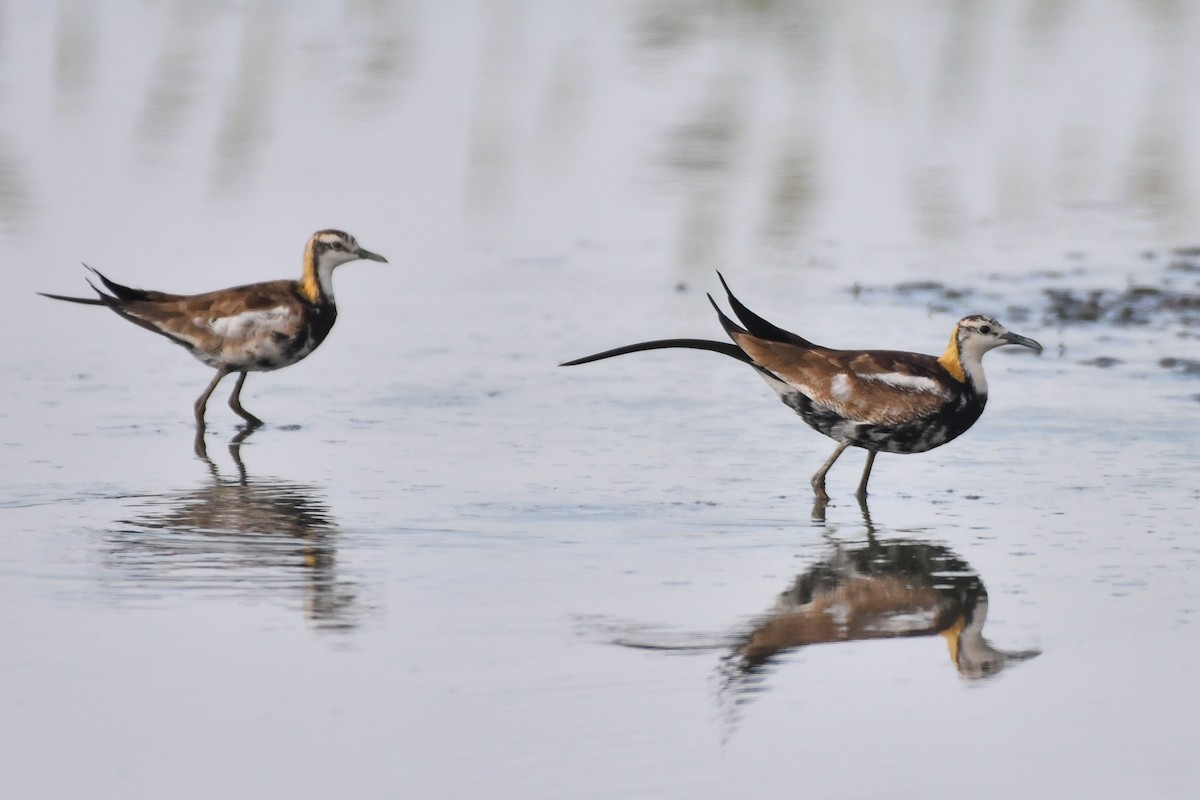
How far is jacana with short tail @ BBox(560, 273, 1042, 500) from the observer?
963cm

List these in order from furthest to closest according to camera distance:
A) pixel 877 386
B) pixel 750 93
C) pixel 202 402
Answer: pixel 750 93
pixel 202 402
pixel 877 386

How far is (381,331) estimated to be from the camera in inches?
509

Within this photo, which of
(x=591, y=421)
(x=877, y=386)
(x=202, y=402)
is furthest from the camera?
(x=202, y=402)

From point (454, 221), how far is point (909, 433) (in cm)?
671

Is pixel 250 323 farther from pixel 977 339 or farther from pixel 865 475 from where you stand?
pixel 977 339

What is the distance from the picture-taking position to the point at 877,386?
9.66 meters

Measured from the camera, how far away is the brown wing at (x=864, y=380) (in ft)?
31.6

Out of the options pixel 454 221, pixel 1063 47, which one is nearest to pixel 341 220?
pixel 454 221

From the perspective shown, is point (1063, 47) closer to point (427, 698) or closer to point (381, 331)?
point (381, 331)

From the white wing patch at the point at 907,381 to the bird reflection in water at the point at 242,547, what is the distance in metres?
2.55

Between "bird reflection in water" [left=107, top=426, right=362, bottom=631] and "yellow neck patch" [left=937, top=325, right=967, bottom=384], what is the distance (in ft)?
9.66

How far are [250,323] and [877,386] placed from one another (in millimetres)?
Answer: 3465

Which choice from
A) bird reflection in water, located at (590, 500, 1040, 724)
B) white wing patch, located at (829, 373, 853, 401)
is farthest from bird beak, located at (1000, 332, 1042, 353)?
bird reflection in water, located at (590, 500, 1040, 724)

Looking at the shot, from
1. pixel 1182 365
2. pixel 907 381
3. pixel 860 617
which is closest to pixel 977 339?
pixel 907 381
